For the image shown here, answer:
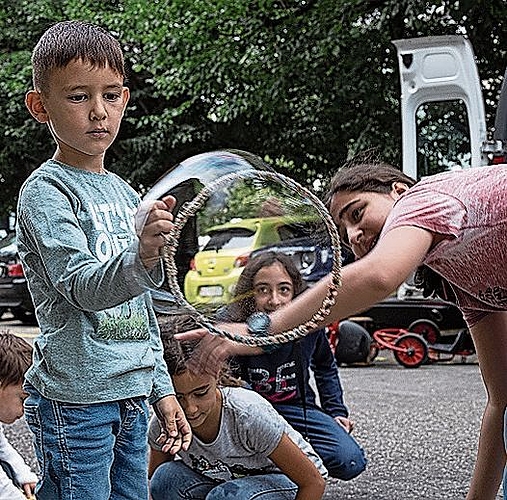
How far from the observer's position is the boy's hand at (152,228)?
1828 millimetres

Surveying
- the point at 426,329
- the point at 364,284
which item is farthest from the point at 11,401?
the point at 426,329

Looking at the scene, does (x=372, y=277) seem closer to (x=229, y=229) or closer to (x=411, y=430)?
(x=229, y=229)

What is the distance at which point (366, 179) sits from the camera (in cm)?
228

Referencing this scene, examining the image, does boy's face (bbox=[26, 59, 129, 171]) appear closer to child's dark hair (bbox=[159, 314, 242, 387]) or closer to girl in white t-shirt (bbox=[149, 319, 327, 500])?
child's dark hair (bbox=[159, 314, 242, 387])

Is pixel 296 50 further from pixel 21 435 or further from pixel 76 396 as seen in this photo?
pixel 76 396

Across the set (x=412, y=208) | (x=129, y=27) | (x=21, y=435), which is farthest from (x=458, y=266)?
(x=129, y=27)

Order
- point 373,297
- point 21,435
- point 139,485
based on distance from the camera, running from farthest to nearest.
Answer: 1. point 21,435
2. point 139,485
3. point 373,297

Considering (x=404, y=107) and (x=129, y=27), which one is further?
(x=129, y=27)

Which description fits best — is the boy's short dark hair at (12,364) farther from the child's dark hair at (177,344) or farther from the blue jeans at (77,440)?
the blue jeans at (77,440)

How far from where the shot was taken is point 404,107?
8852mm

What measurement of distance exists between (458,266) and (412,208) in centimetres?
32

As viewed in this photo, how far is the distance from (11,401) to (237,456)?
0.71m

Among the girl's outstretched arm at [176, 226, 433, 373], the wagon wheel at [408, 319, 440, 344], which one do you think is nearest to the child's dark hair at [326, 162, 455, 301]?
the girl's outstretched arm at [176, 226, 433, 373]

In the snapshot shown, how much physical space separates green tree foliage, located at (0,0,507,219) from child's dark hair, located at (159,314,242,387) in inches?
333
